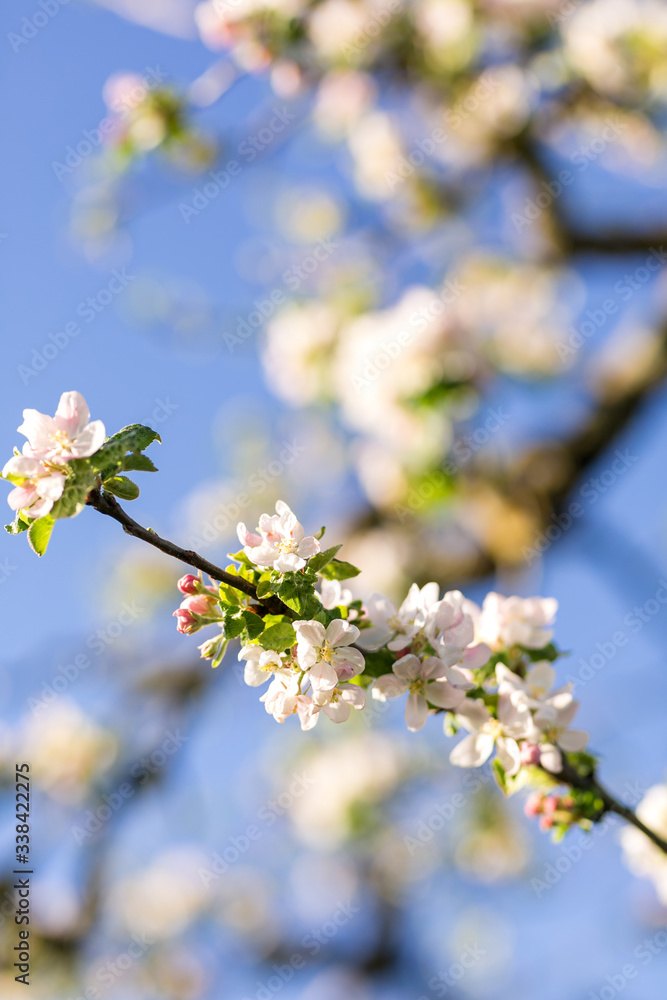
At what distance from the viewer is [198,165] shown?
7.91 ft

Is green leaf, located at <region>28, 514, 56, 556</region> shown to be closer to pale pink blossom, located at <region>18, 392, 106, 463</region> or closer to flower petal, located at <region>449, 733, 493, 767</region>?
pale pink blossom, located at <region>18, 392, 106, 463</region>

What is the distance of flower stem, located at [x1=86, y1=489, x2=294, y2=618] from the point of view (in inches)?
28.5

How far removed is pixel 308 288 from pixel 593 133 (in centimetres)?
158

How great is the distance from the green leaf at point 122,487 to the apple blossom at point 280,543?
0.12 m

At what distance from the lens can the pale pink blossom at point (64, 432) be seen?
0.76 m

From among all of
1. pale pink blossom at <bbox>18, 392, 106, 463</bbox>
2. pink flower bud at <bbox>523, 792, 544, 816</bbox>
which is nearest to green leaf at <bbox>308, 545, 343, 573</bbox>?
pale pink blossom at <bbox>18, 392, 106, 463</bbox>

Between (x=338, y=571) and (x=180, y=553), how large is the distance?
227 millimetres

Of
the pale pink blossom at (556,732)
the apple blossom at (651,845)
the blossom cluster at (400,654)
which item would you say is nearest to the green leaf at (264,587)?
the blossom cluster at (400,654)

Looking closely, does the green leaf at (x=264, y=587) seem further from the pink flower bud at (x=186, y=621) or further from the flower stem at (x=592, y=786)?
the flower stem at (x=592, y=786)

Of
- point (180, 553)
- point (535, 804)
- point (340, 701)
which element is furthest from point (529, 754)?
point (180, 553)

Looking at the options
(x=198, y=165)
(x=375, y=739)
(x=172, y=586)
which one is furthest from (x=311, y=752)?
(x=198, y=165)

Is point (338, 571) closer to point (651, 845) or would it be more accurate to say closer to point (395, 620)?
point (395, 620)

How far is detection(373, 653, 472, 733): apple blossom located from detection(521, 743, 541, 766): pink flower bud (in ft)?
0.35

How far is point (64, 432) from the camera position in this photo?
0.78 m
